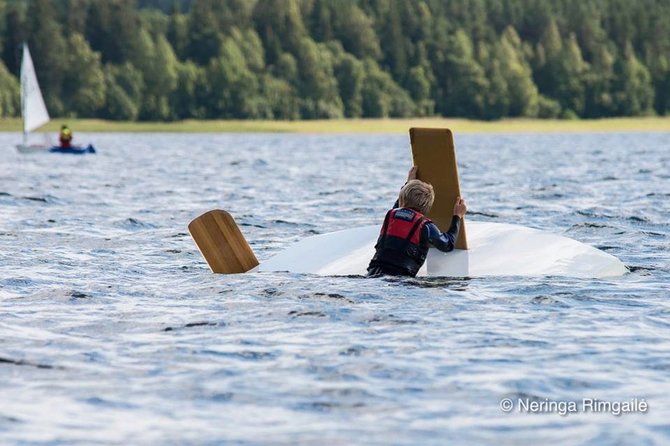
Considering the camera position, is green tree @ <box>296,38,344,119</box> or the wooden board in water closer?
the wooden board in water

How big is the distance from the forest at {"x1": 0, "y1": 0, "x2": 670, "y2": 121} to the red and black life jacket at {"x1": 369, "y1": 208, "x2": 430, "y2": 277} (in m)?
132

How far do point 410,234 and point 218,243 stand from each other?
280 centimetres

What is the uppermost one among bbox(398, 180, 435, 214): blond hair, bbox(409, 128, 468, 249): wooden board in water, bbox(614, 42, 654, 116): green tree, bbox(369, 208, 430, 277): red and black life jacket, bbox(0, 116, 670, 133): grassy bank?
bbox(409, 128, 468, 249): wooden board in water

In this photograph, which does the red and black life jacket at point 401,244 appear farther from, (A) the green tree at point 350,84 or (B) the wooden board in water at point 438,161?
(A) the green tree at point 350,84

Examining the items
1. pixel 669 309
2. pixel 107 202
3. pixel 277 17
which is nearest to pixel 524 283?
pixel 669 309

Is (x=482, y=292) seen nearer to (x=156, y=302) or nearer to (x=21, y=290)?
(x=156, y=302)

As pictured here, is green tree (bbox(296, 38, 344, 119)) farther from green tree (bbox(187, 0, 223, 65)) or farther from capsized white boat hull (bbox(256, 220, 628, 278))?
capsized white boat hull (bbox(256, 220, 628, 278))

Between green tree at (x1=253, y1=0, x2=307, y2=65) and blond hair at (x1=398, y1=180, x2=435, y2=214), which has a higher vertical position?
green tree at (x1=253, y1=0, x2=307, y2=65)

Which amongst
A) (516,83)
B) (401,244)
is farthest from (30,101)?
(516,83)

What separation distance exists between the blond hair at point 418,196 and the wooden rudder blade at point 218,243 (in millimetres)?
2623

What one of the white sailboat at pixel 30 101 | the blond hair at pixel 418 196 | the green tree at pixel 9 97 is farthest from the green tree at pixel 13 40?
the blond hair at pixel 418 196

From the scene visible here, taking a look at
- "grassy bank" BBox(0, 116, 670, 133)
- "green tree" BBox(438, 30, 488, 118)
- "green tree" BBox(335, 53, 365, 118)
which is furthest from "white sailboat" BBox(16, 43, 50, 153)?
"green tree" BBox(438, 30, 488, 118)

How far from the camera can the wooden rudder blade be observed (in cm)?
1514

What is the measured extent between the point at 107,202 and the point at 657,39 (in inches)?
6629
